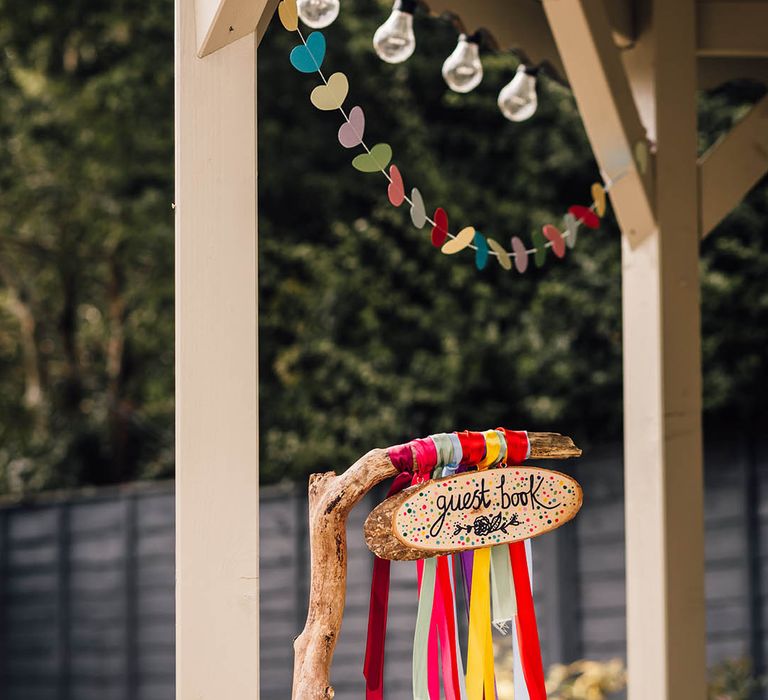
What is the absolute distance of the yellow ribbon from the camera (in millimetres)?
1466

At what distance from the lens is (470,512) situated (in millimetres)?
1438

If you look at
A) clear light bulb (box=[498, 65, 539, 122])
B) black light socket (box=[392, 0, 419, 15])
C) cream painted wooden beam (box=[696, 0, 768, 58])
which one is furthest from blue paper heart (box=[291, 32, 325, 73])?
cream painted wooden beam (box=[696, 0, 768, 58])

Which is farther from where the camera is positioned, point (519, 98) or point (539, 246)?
point (519, 98)

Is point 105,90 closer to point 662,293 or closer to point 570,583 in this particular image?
point 570,583

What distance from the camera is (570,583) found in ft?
13.4

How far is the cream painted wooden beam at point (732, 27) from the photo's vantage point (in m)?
2.38

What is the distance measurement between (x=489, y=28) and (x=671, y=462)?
880 mm

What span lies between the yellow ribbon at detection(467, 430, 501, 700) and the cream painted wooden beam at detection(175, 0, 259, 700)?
0.26m

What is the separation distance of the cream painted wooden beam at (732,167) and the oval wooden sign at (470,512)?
92 centimetres

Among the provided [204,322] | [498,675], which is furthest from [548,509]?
[498,675]

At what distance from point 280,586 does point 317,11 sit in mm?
3117

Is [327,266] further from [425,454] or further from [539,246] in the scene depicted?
[425,454]

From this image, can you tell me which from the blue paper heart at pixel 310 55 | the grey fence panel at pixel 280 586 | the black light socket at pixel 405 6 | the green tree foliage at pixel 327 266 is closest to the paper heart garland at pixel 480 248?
the black light socket at pixel 405 6

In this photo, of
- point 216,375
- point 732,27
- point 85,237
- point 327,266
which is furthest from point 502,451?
point 85,237
